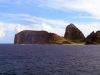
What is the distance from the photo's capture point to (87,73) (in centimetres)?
7188

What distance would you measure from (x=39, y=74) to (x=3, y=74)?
8837 mm

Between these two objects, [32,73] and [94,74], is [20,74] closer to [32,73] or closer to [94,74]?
[32,73]

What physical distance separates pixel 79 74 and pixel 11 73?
1697 centimetres

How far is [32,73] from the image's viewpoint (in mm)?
70750

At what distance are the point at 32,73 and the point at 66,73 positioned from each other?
8.70m

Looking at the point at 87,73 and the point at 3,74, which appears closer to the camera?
the point at 3,74

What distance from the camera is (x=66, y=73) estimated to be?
235 feet

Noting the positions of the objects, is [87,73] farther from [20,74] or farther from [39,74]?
[20,74]

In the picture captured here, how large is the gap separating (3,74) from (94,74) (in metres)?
22.5

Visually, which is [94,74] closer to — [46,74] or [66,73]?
[66,73]

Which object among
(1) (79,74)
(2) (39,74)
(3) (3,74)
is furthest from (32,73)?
(1) (79,74)

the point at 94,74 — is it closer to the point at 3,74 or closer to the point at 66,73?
the point at 66,73

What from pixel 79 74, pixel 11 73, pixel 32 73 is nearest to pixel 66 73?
pixel 79 74

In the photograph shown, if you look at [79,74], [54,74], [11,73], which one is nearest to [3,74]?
[11,73]
